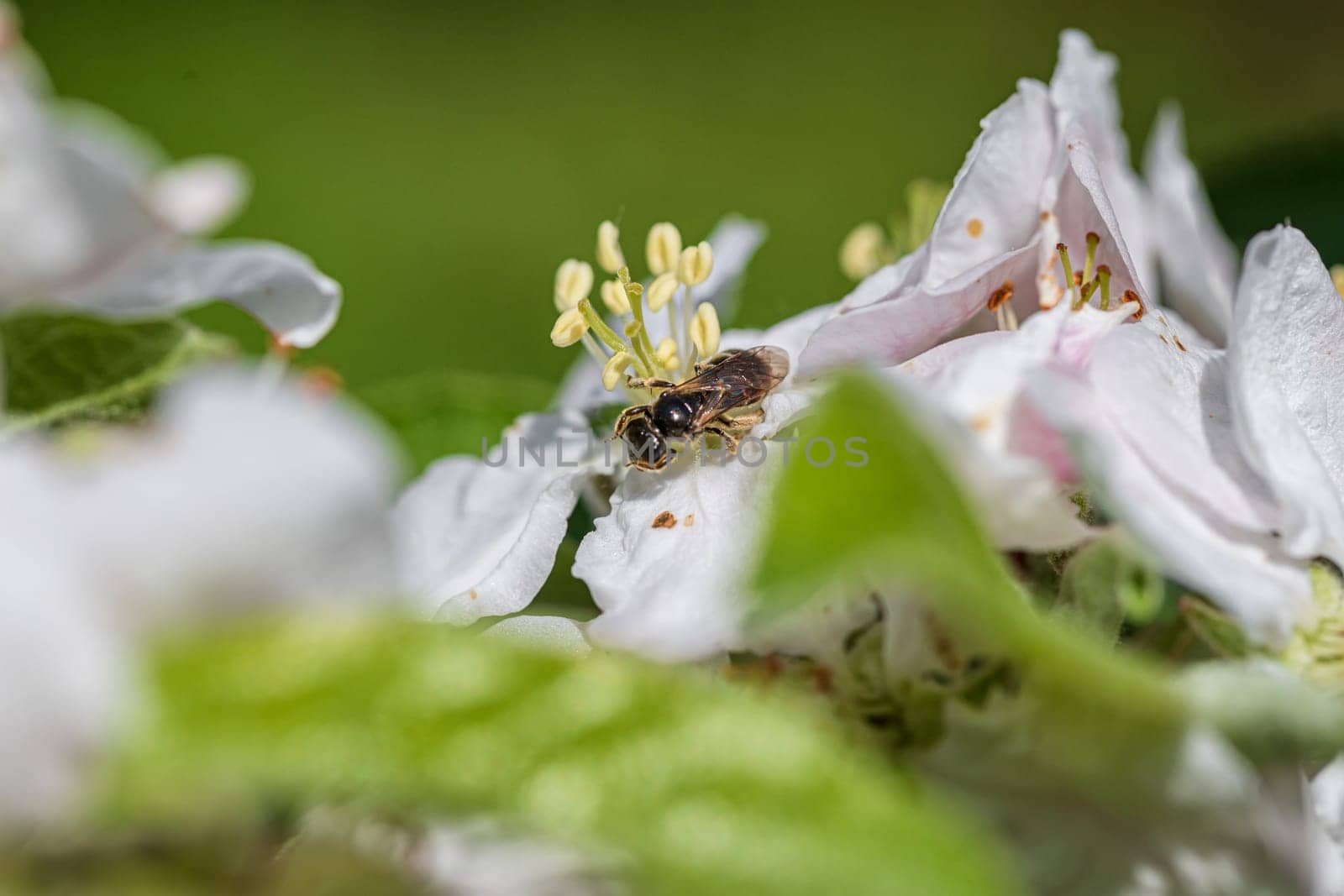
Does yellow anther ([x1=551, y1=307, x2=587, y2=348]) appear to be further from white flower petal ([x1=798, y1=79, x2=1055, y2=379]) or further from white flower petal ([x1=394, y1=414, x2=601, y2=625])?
white flower petal ([x1=798, y1=79, x2=1055, y2=379])

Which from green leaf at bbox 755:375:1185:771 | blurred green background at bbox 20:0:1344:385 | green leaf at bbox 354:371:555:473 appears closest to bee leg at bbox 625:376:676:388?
green leaf at bbox 354:371:555:473

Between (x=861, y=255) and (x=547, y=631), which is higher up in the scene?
(x=861, y=255)

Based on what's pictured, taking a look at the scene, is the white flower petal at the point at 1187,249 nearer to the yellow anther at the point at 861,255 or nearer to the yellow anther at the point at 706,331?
the yellow anther at the point at 861,255

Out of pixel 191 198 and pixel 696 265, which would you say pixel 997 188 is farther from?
pixel 191 198

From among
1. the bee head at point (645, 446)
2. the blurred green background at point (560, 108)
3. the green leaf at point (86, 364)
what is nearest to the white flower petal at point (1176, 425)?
the bee head at point (645, 446)

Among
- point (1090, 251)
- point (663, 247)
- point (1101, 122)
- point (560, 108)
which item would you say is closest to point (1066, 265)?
point (1090, 251)

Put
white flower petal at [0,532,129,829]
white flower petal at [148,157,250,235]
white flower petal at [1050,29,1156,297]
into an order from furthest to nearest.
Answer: white flower petal at [1050,29,1156,297] < white flower petal at [148,157,250,235] < white flower petal at [0,532,129,829]
